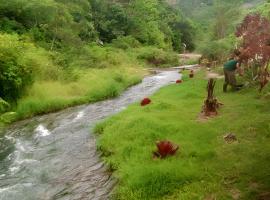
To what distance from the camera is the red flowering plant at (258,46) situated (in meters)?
20.6

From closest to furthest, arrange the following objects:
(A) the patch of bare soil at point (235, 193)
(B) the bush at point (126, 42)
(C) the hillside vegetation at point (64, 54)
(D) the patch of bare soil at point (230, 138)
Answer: (A) the patch of bare soil at point (235, 193) < (D) the patch of bare soil at point (230, 138) < (C) the hillside vegetation at point (64, 54) < (B) the bush at point (126, 42)

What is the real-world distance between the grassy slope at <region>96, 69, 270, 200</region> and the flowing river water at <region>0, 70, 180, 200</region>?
0.70m

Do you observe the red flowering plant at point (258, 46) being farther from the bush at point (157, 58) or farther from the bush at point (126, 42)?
the bush at point (126, 42)

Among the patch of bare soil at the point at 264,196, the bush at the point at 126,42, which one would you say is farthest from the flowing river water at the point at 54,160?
the bush at the point at 126,42

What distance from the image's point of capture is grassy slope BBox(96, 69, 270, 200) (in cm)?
998

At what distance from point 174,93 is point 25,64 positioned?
9.09 metres

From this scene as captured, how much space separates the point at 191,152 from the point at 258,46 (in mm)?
10794

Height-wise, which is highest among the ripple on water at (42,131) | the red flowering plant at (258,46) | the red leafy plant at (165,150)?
the red flowering plant at (258,46)

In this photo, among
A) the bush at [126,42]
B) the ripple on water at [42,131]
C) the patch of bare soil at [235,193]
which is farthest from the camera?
the bush at [126,42]

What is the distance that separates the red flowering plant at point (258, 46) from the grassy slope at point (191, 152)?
8.03 ft

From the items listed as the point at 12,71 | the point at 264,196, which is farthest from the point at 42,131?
the point at 264,196

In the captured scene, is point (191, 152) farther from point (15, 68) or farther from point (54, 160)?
point (15, 68)

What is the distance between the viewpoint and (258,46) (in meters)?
20.8

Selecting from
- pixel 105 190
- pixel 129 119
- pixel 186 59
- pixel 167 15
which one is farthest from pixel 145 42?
pixel 105 190
